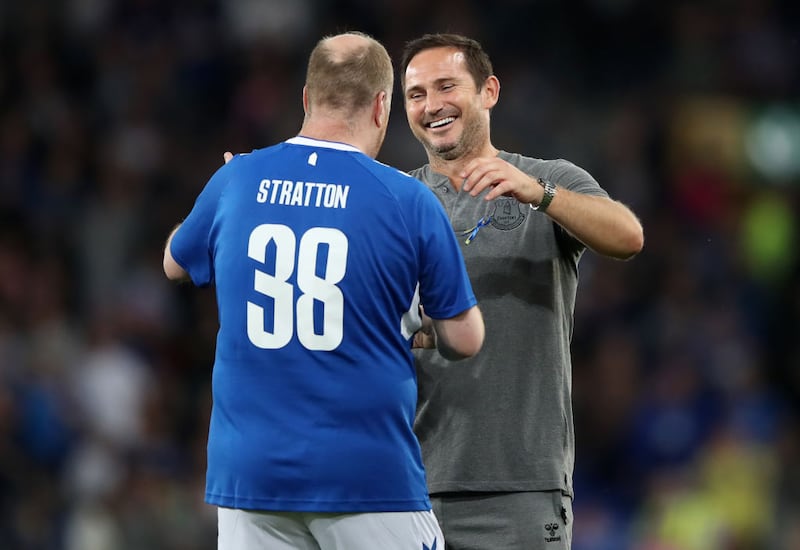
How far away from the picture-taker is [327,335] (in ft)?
11.1

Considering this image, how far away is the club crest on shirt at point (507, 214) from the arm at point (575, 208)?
0.30m

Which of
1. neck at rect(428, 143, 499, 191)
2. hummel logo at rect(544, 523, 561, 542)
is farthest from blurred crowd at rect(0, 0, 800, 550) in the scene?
neck at rect(428, 143, 499, 191)

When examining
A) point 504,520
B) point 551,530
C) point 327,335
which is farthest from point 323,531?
point 551,530

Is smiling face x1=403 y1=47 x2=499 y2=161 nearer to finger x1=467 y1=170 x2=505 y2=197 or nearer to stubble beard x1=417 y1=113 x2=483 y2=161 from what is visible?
stubble beard x1=417 y1=113 x2=483 y2=161

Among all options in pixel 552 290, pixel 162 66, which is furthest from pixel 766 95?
pixel 552 290

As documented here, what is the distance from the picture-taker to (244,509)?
3.43 m

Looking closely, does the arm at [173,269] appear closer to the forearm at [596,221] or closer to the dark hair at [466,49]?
the forearm at [596,221]

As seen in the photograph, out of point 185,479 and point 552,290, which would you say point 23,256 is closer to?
point 185,479

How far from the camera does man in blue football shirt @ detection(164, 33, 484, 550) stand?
3.38 meters

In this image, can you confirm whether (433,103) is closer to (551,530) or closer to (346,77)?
(346,77)

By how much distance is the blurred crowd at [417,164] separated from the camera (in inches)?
335

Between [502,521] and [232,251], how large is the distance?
1321 millimetres

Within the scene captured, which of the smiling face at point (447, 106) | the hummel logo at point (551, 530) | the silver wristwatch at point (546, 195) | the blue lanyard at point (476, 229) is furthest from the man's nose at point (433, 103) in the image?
the hummel logo at point (551, 530)

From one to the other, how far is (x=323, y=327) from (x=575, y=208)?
1008 mm
